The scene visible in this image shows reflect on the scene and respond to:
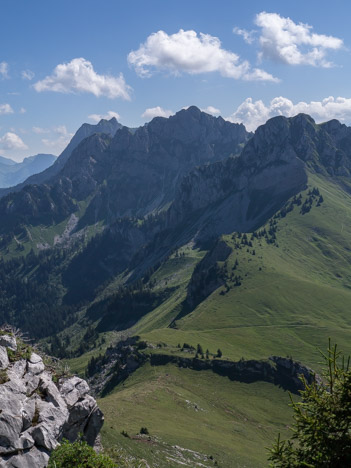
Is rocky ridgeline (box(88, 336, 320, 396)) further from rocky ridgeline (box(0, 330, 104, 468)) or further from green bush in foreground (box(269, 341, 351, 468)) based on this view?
green bush in foreground (box(269, 341, 351, 468))

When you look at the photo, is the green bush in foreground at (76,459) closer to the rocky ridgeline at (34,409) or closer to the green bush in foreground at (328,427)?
the rocky ridgeline at (34,409)

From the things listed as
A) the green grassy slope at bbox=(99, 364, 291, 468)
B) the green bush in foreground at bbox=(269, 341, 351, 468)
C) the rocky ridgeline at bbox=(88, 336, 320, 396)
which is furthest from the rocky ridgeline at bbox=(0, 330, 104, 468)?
the rocky ridgeline at bbox=(88, 336, 320, 396)

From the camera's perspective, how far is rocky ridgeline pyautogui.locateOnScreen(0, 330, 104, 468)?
33.4 metres

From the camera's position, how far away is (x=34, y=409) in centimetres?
3700

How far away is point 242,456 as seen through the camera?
82625mm

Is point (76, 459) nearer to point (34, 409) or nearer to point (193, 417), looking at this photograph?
point (34, 409)

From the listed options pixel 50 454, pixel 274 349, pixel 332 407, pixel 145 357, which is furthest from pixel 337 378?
pixel 274 349

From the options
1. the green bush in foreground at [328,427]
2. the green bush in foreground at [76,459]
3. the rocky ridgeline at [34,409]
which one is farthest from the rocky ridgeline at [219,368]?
the green bush in foreground at [328,427]

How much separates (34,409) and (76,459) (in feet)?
26.2

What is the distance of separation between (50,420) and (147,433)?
4631 centimetres

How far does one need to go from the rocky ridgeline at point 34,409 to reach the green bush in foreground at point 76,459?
10.5ft

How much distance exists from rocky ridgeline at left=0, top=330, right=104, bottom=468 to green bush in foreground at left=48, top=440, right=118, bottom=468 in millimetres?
3199

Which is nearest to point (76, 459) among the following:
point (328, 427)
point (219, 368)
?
point (328, 427)

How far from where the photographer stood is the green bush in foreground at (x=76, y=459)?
3138cm
